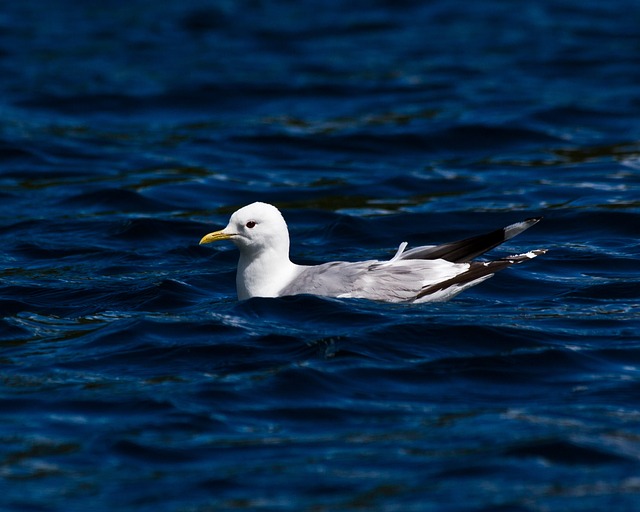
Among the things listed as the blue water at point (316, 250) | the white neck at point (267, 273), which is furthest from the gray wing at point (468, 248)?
the white neck at point (267, 273)

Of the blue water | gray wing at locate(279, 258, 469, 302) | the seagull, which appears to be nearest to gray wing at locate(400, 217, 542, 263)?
the seagull

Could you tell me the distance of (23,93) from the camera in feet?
62.2

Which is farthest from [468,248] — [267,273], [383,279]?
[267,273]

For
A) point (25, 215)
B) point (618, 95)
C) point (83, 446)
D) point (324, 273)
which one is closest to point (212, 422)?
point (83, 446)

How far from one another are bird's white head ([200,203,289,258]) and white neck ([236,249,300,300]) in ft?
0.14

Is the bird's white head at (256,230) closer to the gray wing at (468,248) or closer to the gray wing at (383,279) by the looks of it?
the gray wing at (383,279)

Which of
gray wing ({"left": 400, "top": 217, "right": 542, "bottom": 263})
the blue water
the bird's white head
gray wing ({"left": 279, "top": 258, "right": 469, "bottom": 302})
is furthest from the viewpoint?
the bird's white head

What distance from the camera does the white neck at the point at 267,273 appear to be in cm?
955

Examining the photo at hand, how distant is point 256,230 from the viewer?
954cm

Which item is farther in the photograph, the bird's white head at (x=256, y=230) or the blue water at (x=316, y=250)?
the bird's white head at (x=256, y=230)

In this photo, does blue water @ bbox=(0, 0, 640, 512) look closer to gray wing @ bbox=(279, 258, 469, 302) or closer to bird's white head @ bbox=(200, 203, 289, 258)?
gray wing @ bbox=(279, 258, 469, 302)

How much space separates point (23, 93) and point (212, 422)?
12.6m

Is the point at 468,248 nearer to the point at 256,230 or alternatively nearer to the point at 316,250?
the point at 256,230

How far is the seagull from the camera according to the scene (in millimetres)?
9180
